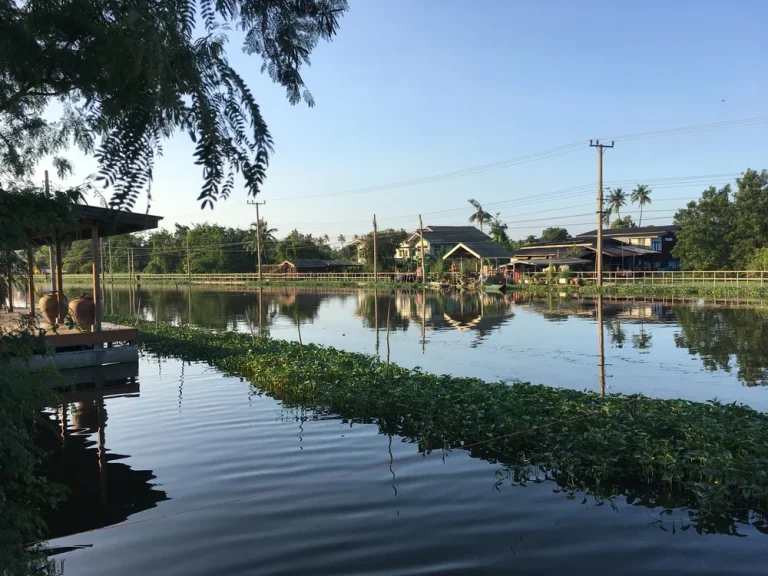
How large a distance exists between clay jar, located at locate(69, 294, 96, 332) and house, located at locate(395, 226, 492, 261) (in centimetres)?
6072

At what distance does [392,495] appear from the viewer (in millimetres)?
7898

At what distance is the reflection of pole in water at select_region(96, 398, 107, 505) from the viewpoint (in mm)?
8180

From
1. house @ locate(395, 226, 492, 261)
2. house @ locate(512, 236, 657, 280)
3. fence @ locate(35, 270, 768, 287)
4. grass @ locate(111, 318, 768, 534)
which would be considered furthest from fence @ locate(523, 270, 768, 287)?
grass @ locate(111, 318, 768, 534)

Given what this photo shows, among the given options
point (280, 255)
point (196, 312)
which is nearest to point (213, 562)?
point (196, 312)

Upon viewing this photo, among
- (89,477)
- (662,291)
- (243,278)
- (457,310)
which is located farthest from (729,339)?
(243,278)

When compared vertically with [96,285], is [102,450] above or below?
below

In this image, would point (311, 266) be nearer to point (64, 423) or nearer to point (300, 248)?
point (300, 248)

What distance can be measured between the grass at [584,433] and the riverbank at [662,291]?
36.0m

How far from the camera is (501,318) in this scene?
108ft

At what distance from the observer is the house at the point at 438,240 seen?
79625 mm

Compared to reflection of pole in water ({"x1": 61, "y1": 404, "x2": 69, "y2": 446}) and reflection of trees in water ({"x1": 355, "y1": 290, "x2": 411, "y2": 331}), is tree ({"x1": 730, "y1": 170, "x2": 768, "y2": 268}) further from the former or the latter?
reflection of pole in water ({"x1": 61, "y1": 404, "x2": 69, "y2": 446})

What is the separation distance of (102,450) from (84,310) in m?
8.18

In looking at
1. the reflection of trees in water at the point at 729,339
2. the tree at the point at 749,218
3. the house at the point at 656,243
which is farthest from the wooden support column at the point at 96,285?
the house at the point at 656,243

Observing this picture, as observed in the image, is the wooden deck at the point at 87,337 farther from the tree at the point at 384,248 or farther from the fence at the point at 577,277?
the tree at the point at 384,248
